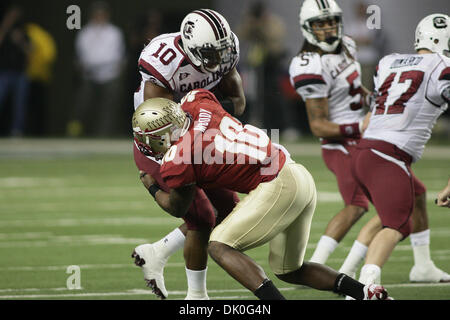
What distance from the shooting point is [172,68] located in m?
6.20

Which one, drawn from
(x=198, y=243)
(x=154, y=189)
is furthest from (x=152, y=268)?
(x=154, y=189)

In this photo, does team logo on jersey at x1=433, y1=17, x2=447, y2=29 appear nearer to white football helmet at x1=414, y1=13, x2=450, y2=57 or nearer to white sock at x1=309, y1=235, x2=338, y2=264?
white football helmet at x1=414, y1=13, x2=450, y2=57

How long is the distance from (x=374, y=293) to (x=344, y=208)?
6.19ft

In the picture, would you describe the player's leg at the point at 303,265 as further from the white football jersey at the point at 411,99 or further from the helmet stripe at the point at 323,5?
→ the helmet stripe at the point at 323,5

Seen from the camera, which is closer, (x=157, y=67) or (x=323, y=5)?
(x=157, y=67)

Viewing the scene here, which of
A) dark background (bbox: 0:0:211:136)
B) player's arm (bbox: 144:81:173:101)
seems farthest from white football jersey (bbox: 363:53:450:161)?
dark background (bbox: 0:0:211:136)

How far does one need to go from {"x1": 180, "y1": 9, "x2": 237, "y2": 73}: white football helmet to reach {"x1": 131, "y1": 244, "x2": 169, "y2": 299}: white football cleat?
1190mm

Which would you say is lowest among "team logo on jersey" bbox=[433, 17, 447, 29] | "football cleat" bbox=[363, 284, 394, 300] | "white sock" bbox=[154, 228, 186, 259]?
"white sock" bbox=[154, 228, 186, 259]

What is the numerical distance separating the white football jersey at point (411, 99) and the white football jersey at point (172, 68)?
3.16 feet

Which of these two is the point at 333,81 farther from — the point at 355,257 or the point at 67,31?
the point at 67,31

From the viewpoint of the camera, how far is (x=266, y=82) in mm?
17625

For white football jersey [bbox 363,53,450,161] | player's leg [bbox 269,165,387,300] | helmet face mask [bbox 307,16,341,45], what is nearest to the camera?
player's leg [bbox 269,165,387,300]

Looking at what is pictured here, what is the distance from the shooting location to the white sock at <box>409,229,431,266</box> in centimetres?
686

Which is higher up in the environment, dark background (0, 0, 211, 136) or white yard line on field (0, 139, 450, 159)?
dark background (0, 0, 211, 136)
